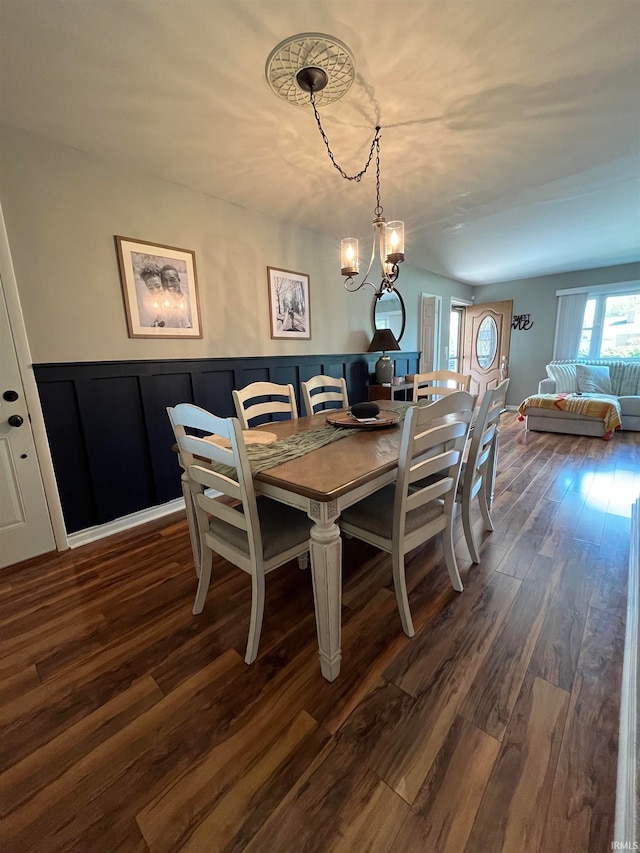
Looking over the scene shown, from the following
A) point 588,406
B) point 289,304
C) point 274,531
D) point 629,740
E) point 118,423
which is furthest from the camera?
point 588,406

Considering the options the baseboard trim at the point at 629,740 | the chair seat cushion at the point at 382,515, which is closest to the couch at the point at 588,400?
the baseboard trim at the point at 629,740

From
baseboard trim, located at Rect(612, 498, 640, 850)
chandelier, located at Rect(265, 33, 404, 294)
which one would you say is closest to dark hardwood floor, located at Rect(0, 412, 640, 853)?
baseboard trim, located at Rect(612, 498, 640, 850)

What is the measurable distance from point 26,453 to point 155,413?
755mm

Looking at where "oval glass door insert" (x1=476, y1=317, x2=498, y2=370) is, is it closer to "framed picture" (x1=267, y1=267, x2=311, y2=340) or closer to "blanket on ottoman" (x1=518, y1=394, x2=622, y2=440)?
"blanket on ottoman" (x1=518, y1=394, x2=622, y2=440)

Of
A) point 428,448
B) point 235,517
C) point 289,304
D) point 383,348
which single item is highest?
point 289,304

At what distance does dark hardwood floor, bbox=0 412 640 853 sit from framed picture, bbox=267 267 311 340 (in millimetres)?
2192

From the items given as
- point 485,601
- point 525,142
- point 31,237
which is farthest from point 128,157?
point 485,601

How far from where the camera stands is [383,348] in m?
3.82

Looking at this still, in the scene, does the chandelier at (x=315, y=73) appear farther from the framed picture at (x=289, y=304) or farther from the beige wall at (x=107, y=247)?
the framed picture at (x=289, y=304)

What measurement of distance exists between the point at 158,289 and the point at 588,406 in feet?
16.2

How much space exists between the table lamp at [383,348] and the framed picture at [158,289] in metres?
→ 2.09

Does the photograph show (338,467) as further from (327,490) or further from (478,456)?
(478,456)

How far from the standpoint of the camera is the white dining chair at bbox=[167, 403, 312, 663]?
1.13 metres

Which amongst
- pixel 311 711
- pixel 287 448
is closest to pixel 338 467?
pixel 287 448
